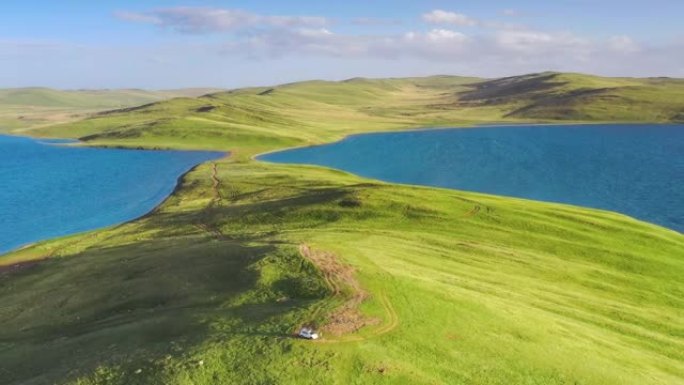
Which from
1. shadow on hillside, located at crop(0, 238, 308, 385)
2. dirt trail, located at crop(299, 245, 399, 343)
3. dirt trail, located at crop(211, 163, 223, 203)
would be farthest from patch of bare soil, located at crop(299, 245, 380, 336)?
dirt trail, located at crop(211, 163, 223, 203)

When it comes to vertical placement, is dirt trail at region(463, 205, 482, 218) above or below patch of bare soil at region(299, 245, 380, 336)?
below

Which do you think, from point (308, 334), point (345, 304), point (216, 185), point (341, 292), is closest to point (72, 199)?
point (216, 185)

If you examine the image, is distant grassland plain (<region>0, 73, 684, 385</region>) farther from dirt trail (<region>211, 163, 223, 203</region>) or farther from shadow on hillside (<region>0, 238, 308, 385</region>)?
dirt trail (<region>211, 163, 223, 203</region>)

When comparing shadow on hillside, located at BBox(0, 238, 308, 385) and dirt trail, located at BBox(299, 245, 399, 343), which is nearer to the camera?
dirt trail, located at BBox(299, 245, 399, 343)

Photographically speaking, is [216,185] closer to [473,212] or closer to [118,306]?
[473,212]

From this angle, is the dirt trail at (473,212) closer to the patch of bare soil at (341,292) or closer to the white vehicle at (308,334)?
the patch of bare soil at (341,292)

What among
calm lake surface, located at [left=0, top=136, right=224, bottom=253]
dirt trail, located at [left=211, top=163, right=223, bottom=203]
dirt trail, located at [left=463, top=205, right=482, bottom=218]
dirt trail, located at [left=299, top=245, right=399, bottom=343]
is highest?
dirt trail, located at [left=299, top=245, right=399, bottom=343]
